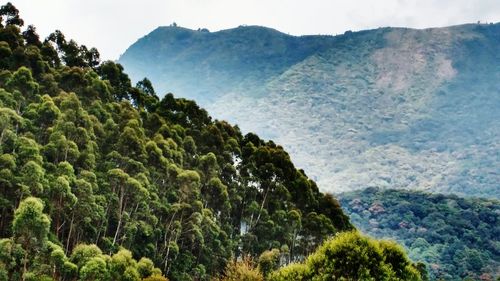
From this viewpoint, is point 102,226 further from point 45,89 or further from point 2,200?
point 45,89

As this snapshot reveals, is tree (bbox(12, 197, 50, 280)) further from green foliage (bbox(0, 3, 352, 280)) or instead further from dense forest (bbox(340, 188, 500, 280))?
dense forest (bbox(340, 188, 500, 280))

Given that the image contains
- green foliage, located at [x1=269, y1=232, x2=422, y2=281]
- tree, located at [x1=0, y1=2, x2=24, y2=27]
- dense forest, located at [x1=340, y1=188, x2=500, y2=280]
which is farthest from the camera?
dense forest, located at [x1=340, y1=188, x2=500, y2=280]

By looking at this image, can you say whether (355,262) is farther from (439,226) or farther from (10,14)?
(439,226)

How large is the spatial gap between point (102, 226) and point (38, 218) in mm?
10374

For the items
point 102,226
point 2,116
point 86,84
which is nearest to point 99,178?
point 102,226

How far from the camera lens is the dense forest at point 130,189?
30.0m

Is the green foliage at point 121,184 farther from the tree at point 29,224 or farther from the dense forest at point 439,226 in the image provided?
the dense forest at point 439,226

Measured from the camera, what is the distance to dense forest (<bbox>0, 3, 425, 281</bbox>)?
98.4 feet

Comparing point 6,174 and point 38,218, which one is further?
point 6,174

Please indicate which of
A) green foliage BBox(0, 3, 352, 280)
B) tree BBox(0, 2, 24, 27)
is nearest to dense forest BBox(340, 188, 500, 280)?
green foliage BBox(0, 3, 352, 280)

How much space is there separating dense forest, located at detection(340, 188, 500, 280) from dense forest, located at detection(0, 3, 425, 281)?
73745mm

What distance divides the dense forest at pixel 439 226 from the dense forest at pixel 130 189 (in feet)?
242

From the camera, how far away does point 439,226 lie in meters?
147

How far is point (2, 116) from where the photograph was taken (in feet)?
110
